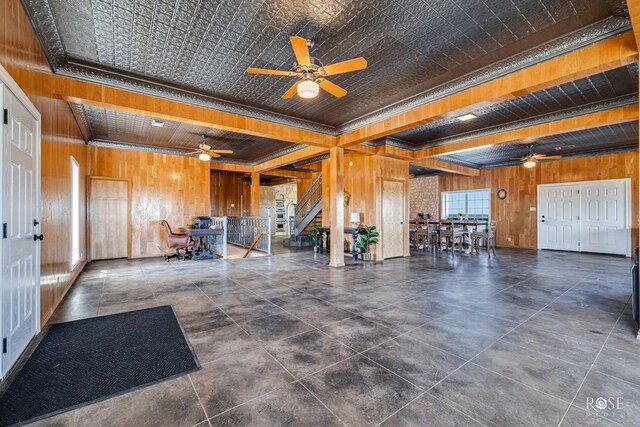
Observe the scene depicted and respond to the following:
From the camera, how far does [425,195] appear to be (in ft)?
42.7

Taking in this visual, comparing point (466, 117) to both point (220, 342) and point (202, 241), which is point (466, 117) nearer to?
point (220, 342)

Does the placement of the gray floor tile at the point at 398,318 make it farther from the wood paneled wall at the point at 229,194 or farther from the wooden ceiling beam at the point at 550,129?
the wood paneled wall at the point at 229,194

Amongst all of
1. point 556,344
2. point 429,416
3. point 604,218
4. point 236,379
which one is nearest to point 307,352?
point 236,379

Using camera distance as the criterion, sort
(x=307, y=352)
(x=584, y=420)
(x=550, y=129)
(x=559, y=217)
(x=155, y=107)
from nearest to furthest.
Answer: (x=584, y=420) < (x=307, y=352) < (x=155, y=107) < (x=550, y=129) < (x=559, y=217)

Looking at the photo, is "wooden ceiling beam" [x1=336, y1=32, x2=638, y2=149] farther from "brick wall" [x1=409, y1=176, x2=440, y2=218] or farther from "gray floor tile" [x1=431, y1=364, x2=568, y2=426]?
"brick wall" [x1=409, y1=176, x2=440, y2=218]

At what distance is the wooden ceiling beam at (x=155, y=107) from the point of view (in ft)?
12.5

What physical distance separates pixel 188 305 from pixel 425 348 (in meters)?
2.93

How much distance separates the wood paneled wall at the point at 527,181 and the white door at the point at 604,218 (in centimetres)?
22

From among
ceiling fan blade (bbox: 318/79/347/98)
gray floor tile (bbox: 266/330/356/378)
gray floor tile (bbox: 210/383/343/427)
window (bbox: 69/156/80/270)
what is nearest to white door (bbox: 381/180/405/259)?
ceiling fan blade (bbox: 318/79/347/98)

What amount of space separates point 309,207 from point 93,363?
8.37 meters

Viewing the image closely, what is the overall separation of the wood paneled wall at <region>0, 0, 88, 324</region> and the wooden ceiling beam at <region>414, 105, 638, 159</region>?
24.8 feet

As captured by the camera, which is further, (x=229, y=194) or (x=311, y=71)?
(x=229, y=194)

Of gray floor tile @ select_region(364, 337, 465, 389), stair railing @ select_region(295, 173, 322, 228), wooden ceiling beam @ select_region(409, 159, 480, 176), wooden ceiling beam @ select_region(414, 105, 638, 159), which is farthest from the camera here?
stair railing @ select_region(295, 173, 322, 228)

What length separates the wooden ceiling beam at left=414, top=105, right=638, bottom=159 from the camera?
4824 mm
